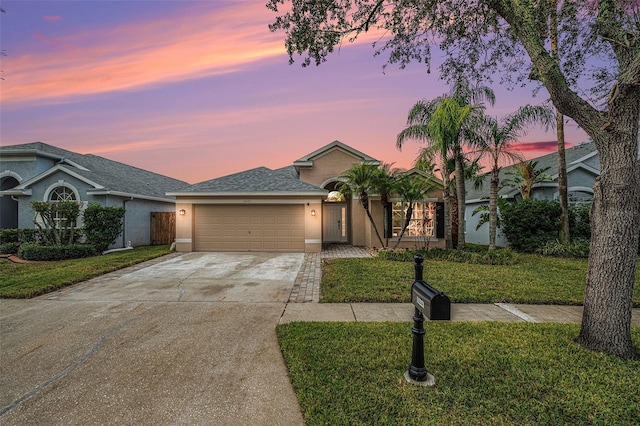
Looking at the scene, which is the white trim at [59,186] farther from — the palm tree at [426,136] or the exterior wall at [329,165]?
the palm tree at [426,136]

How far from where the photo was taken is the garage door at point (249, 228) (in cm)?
1326

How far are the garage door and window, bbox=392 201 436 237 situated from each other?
4642mm

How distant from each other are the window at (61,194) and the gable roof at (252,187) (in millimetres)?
4781

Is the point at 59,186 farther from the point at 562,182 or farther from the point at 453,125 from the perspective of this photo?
the point at 562,182

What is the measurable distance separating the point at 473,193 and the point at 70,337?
2084cm

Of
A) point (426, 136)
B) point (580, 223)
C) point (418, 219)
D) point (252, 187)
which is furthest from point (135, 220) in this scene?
point (580, 223)

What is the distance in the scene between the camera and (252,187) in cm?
1337

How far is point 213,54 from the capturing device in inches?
366

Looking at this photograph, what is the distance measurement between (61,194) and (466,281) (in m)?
17.3

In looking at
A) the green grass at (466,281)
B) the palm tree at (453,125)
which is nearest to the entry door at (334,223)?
the palm tree at (453,125)

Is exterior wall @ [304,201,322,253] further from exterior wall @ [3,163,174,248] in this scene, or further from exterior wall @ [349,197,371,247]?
exterior wall @ [3,163,174,248]

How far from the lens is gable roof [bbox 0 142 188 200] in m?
13.0

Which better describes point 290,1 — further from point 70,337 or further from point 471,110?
point 471,110

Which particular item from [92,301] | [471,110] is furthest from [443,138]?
[92,301]
